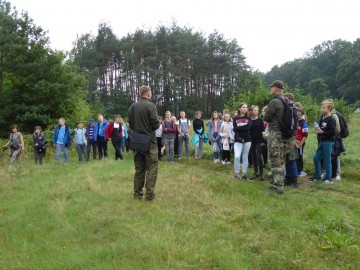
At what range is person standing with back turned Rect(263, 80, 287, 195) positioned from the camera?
7059 millimetres

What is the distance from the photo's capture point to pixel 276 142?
7.12m

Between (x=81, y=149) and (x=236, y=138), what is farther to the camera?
(x=81, y=149)

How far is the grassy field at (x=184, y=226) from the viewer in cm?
414

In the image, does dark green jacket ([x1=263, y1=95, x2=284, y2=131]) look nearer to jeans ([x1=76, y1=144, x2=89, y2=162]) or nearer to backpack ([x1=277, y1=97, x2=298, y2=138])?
backpack ([x1=277, y1=97, x2=298, y2=138])

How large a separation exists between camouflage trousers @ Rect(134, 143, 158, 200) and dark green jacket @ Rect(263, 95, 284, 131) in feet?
8.16

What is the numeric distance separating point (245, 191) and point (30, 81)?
21156 millimetres

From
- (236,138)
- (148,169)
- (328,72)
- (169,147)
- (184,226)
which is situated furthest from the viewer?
(328,72)

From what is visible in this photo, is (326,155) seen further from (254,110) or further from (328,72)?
(328,72)

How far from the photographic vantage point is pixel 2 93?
24656 mm

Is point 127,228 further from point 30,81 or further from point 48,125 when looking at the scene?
point 30,81

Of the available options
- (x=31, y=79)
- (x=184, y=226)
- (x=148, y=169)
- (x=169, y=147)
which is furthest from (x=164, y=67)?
(x=184, y=226)

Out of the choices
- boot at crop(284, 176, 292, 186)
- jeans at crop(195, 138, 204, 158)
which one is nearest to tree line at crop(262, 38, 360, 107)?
jeans at crop(195, 138, 204, 158)

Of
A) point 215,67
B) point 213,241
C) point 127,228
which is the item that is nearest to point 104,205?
point 127,228

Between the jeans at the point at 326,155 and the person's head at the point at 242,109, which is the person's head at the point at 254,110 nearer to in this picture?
the person's head at the point at 242,109
